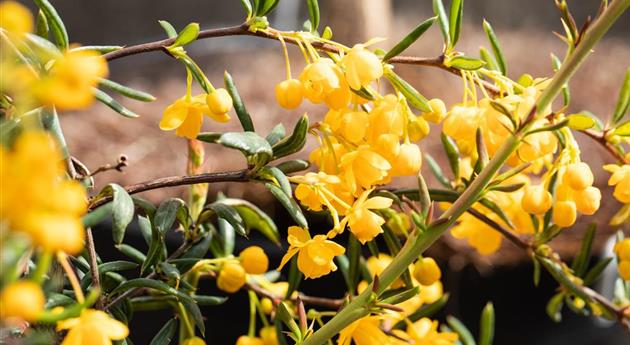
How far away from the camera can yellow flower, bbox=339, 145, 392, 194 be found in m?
0.54

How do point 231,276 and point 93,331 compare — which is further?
point 231,276

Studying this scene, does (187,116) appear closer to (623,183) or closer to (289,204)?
(289,204)

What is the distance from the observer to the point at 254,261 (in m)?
0.67

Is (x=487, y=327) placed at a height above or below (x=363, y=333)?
below

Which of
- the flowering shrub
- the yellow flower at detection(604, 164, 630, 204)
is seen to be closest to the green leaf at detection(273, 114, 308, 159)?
the flowering shrub

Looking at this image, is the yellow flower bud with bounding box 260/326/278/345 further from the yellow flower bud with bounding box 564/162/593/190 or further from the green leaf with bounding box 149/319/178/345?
the yellow flower bud with bounding box 564/162/593/190

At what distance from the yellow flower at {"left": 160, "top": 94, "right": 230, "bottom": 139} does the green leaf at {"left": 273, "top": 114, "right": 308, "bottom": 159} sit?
42mm

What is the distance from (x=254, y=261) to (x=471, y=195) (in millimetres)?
247

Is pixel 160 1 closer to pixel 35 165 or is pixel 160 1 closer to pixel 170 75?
pixel 170 75

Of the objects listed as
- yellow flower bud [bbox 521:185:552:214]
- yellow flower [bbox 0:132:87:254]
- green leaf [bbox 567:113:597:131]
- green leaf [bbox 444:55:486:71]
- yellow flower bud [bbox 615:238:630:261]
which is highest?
yellow flower [bbox 0:132:87:254]

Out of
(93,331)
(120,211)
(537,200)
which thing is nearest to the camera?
(93,331)

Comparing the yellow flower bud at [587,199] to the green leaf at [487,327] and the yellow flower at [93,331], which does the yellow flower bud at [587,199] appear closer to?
the green leaf at [487,327]

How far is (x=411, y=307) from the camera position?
76cm

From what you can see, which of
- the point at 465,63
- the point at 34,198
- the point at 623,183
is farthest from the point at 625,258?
the point at 34,198
